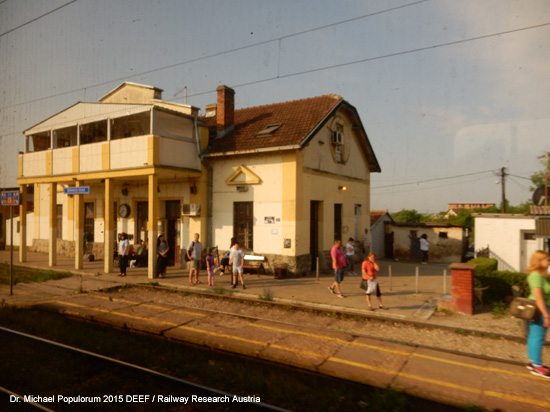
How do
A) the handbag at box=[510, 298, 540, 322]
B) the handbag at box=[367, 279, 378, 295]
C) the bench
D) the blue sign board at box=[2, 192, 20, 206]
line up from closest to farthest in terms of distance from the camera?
1. the handbag at box=[510, 298, 540, 322]
2. the handbag at box=[367, 279, 378, 295]
3. the blue sign board at box=[2, 192, 20, 206]
4. the bench

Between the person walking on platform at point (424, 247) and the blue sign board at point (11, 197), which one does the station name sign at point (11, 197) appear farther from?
the person walking on platform at point (424, 247)

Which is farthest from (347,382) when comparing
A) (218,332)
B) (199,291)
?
(199,291)

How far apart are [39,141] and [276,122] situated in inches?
531

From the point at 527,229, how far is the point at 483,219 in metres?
1.76

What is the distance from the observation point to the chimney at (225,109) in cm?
1758

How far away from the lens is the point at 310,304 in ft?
33.9

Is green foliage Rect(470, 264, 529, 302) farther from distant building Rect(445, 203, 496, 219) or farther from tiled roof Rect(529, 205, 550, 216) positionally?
distant building Rect(445, 203, 496, 219)

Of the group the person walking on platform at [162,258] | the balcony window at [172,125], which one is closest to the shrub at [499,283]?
the person walking on platform at [162,258]

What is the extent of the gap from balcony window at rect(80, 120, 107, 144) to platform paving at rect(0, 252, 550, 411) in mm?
7282

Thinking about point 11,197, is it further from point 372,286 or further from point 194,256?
point 372,286

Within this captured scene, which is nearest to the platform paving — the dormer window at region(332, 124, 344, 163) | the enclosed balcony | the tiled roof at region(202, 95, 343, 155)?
the enclosed balcony

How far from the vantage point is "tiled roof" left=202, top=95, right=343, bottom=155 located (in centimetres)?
1525

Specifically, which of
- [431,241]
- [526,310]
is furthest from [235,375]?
[431,241]

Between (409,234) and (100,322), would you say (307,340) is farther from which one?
(409,234)
